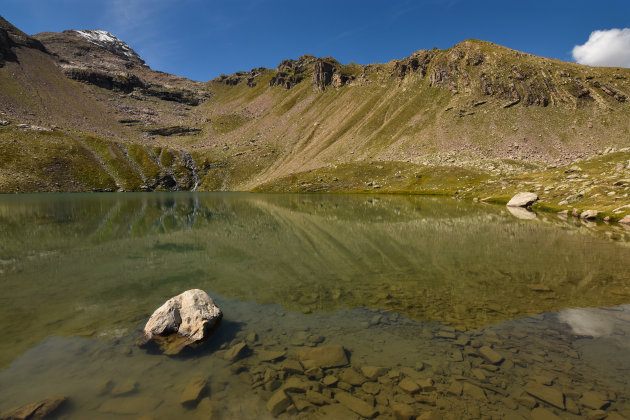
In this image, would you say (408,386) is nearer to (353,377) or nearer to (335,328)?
(353,377)

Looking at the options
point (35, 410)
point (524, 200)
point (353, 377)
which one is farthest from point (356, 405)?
point (524, 200)

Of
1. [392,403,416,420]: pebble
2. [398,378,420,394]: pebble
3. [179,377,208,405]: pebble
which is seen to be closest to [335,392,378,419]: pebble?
[392,403,416,420]: pebble

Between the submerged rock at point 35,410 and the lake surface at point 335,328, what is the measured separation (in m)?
0.44

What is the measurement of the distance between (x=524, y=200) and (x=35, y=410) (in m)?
78.8

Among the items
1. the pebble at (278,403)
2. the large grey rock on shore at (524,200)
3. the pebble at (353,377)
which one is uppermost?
the large grey rock on shore at (524,200)

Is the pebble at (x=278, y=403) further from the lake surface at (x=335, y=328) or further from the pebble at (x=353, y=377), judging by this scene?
the pebble at (x=353, y=377)

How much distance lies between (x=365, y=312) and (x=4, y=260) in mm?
27754

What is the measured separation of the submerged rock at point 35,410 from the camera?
7602 millimetres

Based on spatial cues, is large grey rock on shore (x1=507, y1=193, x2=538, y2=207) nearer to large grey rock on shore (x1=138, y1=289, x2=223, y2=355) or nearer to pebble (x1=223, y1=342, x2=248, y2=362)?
large grey rock on shore (x1=138, y1=289, x2=223, y2=355)

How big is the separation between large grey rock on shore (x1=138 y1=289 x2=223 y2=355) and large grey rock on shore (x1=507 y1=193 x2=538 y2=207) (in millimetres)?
72265

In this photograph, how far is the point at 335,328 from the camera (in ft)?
42.4

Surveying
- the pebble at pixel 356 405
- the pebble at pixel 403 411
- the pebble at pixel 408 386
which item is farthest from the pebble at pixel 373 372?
the pebble at pixel 403 411

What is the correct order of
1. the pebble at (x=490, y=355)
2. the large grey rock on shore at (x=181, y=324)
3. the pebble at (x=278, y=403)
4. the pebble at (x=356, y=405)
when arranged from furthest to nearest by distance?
1. the large grey rock on shore at (x=181, y=324)
2. the pebble at (x=490, y=355)
3. the pebble at (x=278, y=403)
4. the pebble at (x=356, y=405)

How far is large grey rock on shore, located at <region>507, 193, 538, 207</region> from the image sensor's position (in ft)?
213
